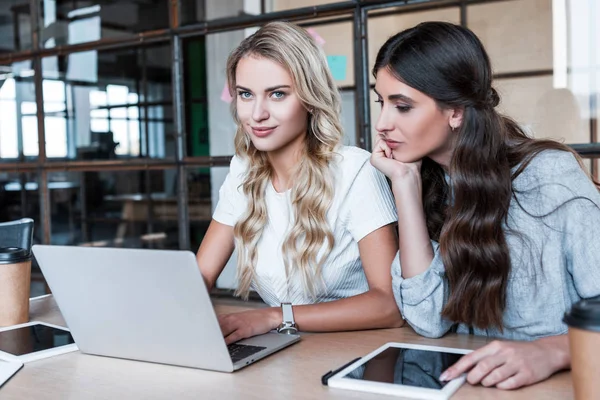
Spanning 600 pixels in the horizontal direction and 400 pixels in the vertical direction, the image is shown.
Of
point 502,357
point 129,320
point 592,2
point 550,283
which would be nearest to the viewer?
point 502,357

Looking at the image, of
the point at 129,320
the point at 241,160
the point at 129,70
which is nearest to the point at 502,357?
the point at 129,320

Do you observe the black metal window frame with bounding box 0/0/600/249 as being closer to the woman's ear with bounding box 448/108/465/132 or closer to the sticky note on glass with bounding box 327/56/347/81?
the sticky note on glass with bounding box 327/56/347/81

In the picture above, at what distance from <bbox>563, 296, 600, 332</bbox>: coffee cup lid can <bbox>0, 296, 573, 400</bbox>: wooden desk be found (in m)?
0.19

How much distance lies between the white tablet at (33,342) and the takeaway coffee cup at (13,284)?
0.03 m

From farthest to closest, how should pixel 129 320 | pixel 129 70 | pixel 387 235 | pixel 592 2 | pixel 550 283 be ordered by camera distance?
pixel 129 70, pixel 592 2, pixel 387 235, pixel 550 283, pixel 129 320

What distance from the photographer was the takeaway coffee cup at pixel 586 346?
29.9 inches

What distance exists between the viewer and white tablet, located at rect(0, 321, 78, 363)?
122cm

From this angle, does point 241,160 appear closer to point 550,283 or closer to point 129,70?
point 550,283

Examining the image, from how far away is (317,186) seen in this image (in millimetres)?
1584

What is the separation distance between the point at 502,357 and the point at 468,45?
2.07 feet

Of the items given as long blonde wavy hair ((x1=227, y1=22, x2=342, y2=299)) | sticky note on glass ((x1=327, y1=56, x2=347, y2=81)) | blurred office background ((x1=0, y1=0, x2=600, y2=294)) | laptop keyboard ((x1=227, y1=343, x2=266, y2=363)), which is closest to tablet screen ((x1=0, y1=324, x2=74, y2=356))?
laptop keyboard ((x1=227, y1=343, x2=266, y2=363))

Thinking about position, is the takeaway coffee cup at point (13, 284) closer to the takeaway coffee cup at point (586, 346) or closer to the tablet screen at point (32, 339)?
the tablet screen at point (32, 339)

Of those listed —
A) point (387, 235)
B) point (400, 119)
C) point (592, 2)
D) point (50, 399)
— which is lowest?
point (50, 399)

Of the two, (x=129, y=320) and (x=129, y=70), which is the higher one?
(x=129, y=70)
